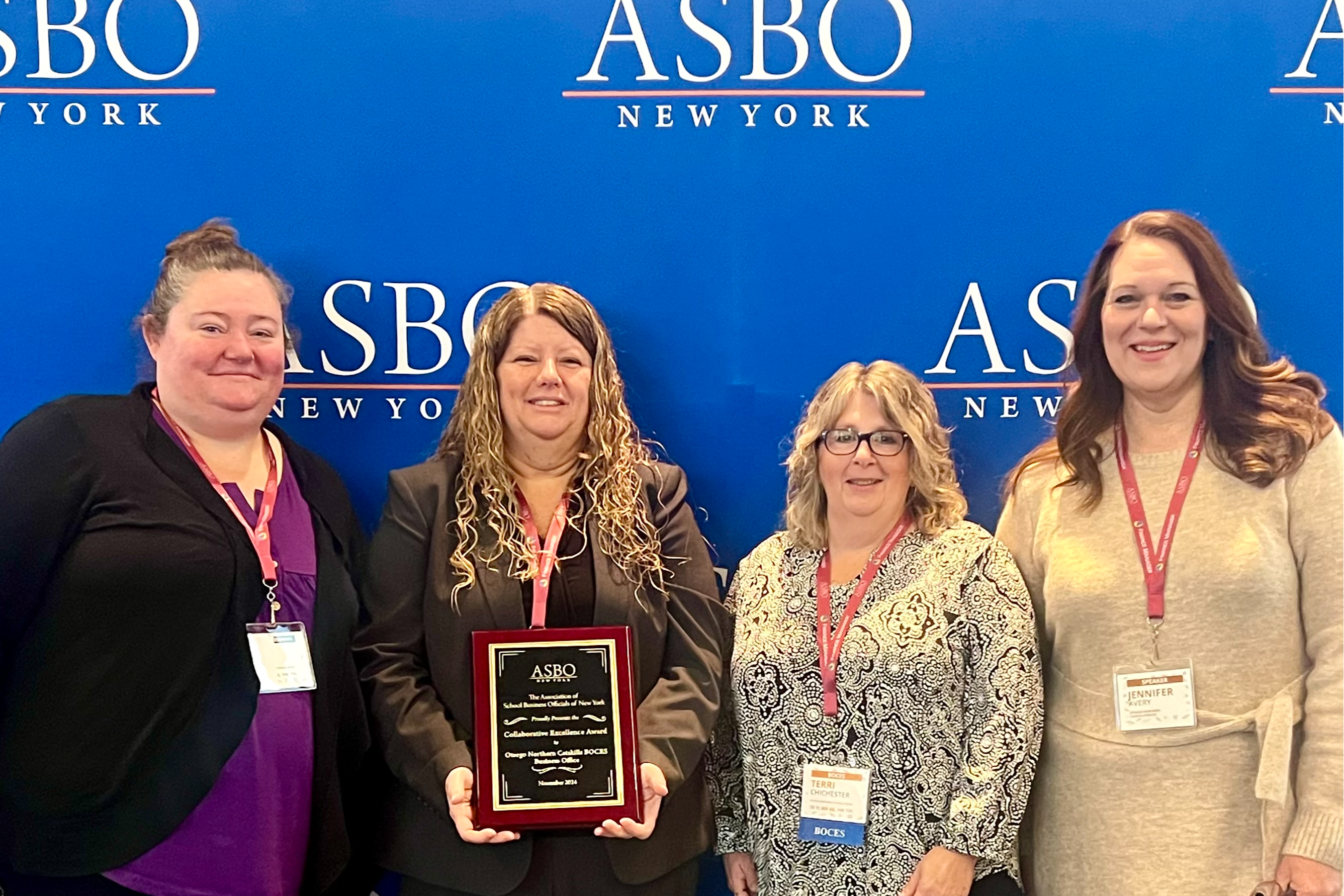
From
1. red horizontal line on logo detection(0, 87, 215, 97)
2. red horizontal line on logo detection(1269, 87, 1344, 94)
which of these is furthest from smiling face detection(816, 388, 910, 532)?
red horizontal line on logo detection(0, 87, 215, 97)

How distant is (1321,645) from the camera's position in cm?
246

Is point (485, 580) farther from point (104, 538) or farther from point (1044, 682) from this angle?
point (1044, 682)

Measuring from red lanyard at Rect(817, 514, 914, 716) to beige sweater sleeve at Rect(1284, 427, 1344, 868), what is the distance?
2.74ft

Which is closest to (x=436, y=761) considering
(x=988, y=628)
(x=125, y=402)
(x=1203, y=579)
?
(x=125, y=402)

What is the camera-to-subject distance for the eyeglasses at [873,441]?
8.56 ft

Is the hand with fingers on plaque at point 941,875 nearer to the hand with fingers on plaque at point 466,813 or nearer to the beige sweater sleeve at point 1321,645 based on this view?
the beige sweater sleeve at point 1321,645

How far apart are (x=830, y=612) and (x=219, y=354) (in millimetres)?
1485

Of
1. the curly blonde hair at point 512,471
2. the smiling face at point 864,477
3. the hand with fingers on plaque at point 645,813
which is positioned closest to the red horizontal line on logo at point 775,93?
the curly blonde hair at point 512,471

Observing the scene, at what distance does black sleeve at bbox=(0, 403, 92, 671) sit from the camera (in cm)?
242

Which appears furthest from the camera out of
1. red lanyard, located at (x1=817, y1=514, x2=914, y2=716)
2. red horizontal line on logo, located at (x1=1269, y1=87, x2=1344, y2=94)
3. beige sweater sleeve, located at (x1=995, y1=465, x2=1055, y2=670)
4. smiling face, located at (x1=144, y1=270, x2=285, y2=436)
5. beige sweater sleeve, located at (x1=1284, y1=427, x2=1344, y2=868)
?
red horizontal line on logo, located at (x1=1269, y1=87, x2=1344, y2=94)

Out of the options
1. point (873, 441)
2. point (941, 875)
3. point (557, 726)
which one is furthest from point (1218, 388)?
point (557, 726)

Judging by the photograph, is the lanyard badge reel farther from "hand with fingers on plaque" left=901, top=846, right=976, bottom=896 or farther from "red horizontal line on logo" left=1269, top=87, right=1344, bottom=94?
"red horizontal line on logo" left=1269, top=87, right=1344, bottom=94

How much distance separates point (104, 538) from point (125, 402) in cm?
34

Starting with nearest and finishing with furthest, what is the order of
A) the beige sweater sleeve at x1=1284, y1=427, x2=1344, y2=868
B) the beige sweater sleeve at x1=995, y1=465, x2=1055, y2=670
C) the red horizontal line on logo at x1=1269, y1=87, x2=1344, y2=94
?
1. the beige sweater sleeve at x1=1284, y1=427, x2=1344, y2=868
2. the beige sweater sleeve at x1=995, y1=465, x2=1055, y2=670
3. the red horizontal line on logo at x1=1269, y1=87, x2=1344, y2=94
